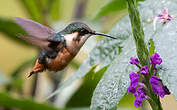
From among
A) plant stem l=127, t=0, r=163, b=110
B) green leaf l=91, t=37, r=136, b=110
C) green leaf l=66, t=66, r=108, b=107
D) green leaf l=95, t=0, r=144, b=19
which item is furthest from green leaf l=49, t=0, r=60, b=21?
plant stem l=127, t=0, r=163, b=110

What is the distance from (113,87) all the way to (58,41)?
52cm

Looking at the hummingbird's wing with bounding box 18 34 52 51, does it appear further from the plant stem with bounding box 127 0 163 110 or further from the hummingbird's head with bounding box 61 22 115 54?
the plant stem with bounding box 127 0 163 110

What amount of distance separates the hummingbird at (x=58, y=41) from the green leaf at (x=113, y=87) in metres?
0.36

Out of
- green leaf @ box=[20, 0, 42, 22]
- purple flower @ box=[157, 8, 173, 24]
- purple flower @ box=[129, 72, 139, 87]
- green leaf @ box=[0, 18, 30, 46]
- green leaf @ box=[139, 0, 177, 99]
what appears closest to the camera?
green leaf @ box=[139, 0, 177, 99]

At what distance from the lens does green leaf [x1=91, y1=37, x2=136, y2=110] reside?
0.82 meters

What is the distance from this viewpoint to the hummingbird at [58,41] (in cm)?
127

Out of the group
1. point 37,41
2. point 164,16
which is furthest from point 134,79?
point 37,41

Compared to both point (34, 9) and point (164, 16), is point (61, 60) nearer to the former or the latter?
point (164, 16)

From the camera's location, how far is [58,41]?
1.31 metres

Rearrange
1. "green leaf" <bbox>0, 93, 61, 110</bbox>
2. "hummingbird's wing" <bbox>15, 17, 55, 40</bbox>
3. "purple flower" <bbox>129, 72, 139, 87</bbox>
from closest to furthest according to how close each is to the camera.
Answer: "purple flower" <bbox>129, 72, 139, 87</bbox>, "hummingbird's wing" <bbox>15, 17, 55, 40</bbox>, "green leaf" <bbox>0, 93, 61, 110</bbox>

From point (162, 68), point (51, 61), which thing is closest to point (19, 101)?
point (51, 61)

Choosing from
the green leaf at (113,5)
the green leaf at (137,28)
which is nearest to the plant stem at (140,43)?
the green leaf at (137,28)

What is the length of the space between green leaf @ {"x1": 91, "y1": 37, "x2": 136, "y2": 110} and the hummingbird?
1.17ft

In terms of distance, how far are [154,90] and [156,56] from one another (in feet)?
0.31
